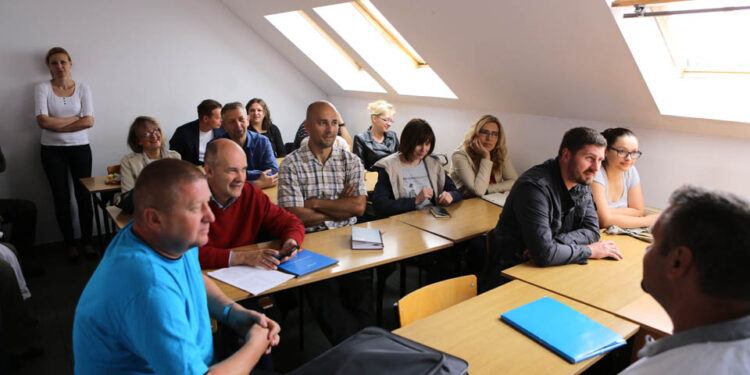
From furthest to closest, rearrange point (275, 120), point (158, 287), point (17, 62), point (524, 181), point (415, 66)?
1. point (275, 120)
2. point (415, 66)
3. point (17, 62)
4. point (524, 181)
5. point (158, 287)

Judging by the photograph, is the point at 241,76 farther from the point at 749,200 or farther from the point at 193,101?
the point at 749,200

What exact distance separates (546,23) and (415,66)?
2502mm

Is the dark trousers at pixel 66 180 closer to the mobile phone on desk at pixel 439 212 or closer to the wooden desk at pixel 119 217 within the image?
the wooden desk at pixel 119 217

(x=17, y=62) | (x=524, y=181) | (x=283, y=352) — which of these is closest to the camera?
(x=524, y=181)

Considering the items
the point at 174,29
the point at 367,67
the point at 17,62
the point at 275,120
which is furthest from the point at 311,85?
the point at 17,62

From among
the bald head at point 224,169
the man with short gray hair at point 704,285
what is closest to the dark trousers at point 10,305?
the bald head at point 224,169

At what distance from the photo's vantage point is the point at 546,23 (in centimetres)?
292

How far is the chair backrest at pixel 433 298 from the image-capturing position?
1.85 metres

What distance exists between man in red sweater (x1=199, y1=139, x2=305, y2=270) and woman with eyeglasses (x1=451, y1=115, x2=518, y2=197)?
6.08 ft

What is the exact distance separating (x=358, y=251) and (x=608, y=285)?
129cm

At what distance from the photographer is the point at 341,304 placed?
261cm

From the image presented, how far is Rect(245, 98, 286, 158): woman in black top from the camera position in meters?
5.28

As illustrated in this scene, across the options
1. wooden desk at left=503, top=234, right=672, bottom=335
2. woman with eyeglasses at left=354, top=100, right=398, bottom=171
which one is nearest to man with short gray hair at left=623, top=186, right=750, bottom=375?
wooden desk at left=503, top=234, right=672, bottom=335

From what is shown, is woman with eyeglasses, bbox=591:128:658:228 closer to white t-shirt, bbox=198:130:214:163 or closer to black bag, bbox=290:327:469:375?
black bag, bbox=290:327:469:375
